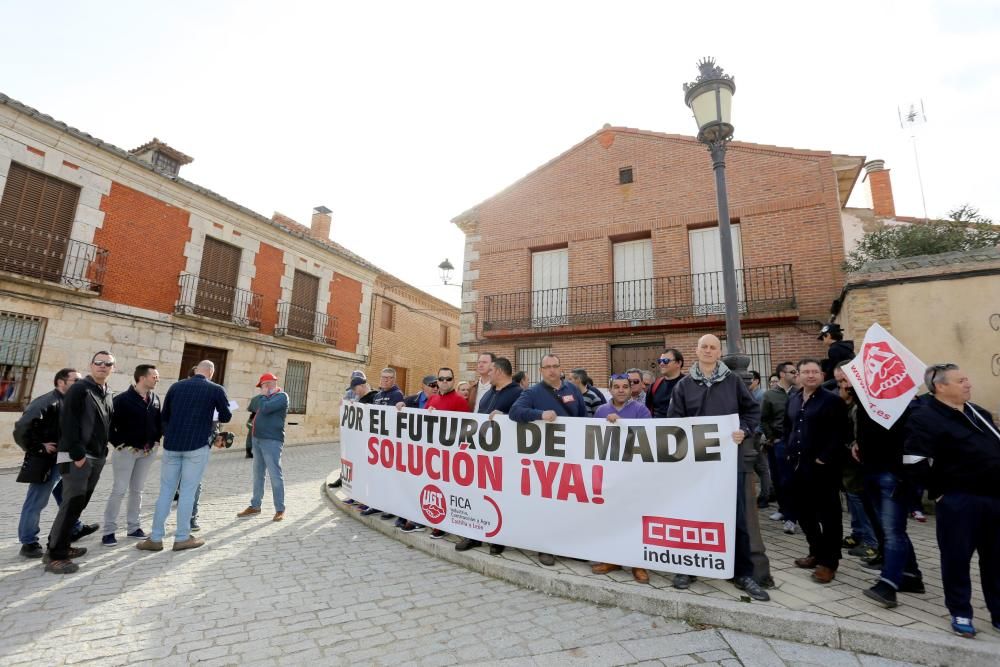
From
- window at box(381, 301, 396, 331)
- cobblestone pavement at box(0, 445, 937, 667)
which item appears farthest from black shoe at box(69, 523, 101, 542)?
window at box(381, 301, 396, 331)

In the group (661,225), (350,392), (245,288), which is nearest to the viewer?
(350,392)

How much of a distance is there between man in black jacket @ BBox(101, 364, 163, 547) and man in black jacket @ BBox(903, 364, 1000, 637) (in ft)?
21.5

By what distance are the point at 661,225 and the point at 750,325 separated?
3.37 meters

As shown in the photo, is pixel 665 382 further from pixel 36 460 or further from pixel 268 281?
pixel 268 281

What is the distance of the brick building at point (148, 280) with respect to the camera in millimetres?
10328

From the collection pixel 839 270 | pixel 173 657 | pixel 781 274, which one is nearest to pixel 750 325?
pixel 781 274

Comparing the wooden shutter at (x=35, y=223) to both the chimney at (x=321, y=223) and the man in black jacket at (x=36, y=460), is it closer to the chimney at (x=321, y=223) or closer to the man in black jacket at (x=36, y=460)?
the man in black jacket at (x=36, y=460)

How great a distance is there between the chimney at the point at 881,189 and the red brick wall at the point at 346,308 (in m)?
20.4

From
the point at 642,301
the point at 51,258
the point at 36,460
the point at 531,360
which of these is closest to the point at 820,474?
the point at 36,460

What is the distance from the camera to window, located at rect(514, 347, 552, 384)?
12273 millimetres

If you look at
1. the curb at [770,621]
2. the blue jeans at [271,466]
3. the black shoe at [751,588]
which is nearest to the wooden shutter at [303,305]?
the blue jeans at [271,466]

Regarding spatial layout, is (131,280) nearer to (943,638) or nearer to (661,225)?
(661,225)

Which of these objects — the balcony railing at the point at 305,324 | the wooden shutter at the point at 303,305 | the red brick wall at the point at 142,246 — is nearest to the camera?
the red brick wall at the point at 142,246

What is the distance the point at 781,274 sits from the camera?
1035 centimetres
